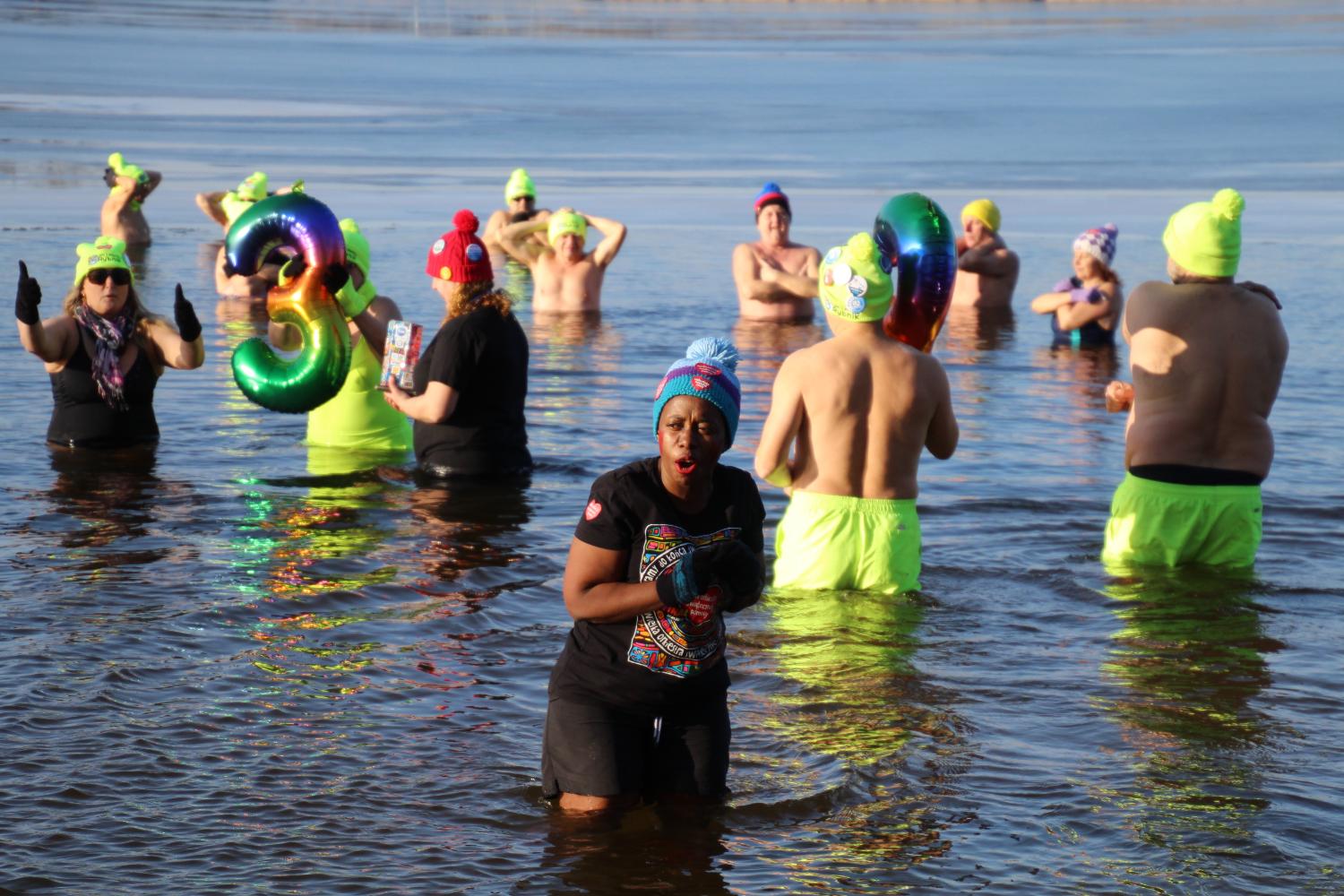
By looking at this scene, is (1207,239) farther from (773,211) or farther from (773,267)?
(773,267)

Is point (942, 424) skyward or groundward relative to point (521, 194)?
groundward

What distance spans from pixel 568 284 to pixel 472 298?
7.91m

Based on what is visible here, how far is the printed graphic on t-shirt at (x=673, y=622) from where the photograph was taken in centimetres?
487

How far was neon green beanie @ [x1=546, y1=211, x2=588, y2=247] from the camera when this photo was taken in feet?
55.2

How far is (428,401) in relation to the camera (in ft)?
30.3

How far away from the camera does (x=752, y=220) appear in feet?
78.2

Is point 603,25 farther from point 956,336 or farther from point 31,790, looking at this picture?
A: point 31,790

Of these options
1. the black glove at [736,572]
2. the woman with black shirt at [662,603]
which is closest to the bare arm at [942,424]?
the woman with black shirt at [662,603]

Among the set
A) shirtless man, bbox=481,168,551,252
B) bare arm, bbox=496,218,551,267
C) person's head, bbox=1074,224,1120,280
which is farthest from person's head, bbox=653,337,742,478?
shirtless man, bbox=481,168,551,252

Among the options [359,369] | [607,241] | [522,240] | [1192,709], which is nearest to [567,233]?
[607,241]

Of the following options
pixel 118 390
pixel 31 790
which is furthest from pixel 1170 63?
pixel 31 790

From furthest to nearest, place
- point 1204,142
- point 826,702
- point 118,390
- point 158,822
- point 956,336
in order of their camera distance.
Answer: point 1204,142 < point 956,336 < point 118,390 < point 826,702 < point 158,822

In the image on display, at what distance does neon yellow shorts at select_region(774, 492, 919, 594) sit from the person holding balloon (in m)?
3.77

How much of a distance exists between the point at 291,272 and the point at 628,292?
9568 millimetres
